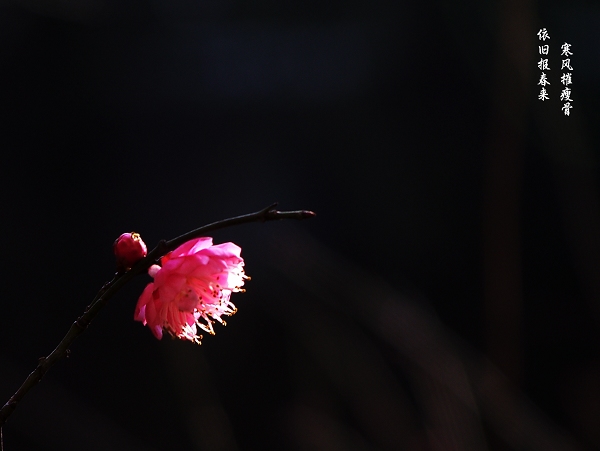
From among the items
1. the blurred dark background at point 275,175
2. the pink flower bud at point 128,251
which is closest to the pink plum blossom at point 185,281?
the pink flower bud at point 128,251

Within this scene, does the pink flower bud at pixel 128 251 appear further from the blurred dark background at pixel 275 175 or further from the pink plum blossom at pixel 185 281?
the blurred dark background at pixel 275 175

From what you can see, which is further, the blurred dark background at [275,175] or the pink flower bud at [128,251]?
the blurred dark background at [275,175]

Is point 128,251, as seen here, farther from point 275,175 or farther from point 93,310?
point 275,175

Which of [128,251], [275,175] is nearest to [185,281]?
[128,251]

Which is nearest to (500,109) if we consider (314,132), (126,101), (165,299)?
(314,132)

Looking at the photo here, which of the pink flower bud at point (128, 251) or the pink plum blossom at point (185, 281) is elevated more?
the pink flower bud at point (128, 251)

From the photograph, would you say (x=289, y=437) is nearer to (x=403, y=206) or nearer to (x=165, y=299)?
(x=403, y=206)
